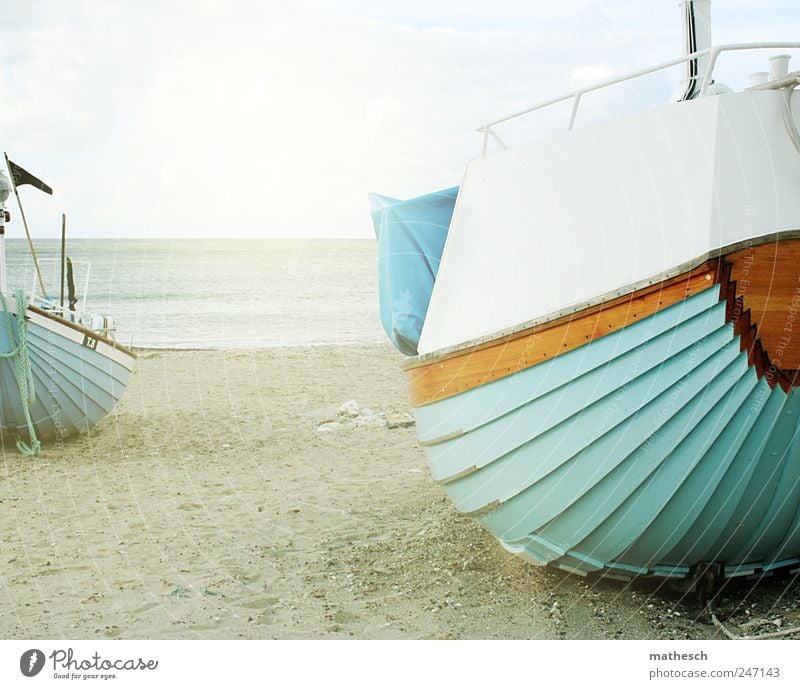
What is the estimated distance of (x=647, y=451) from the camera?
1.66m

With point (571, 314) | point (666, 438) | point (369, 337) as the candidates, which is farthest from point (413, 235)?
point (369, 337)

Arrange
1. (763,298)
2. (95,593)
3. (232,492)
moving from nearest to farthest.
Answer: (763,298)
(95,593)
(232,492)

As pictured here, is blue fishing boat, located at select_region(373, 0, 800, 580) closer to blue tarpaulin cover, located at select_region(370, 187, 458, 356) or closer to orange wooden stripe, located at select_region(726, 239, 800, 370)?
orange wooden stripe, located at select_region(726, 239, 800, 370)

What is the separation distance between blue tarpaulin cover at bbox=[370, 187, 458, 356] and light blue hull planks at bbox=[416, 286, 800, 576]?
0.52 m

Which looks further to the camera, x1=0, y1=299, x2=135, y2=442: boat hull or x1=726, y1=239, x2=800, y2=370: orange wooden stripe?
x1=0, y1=299, x2=135, y2=442: boat hull

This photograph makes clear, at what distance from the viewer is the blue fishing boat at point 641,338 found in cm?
155

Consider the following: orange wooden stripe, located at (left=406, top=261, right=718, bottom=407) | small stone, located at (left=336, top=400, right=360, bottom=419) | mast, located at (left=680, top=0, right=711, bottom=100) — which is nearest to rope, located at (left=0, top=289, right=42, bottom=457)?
small stone, located at (left=336, top=400, right=360, bottom=419)

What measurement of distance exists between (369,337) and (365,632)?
518 centimetres

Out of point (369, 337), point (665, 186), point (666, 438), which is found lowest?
point (369, 337)

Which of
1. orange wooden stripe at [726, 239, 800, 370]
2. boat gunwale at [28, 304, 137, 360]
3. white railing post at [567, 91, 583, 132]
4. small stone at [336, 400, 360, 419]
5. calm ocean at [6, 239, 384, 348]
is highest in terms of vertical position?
white railing post at [567, 91, 583, 132]

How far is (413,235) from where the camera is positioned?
2348 mm

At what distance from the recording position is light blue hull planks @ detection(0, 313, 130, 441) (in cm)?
369

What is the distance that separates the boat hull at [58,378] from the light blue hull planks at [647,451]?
2462 mm
